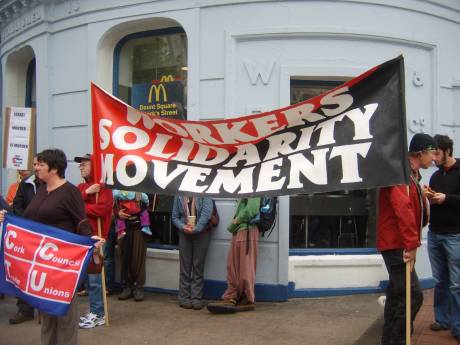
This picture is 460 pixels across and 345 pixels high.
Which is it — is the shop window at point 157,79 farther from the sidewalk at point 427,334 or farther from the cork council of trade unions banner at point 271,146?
the sidewalk at point 427,334

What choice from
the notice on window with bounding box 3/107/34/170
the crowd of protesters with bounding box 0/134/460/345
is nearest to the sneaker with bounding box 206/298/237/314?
the crowd of protesters with bounding box 0/134/460/345

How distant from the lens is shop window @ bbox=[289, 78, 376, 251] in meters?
6.53

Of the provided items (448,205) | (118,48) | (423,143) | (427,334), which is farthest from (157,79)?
(427,334)

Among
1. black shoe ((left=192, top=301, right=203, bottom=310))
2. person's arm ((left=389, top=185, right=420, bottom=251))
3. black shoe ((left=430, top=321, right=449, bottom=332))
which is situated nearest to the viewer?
person's arm ((left=389, top=185, right=420, bottom=251))

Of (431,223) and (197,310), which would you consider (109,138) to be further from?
(431,223)

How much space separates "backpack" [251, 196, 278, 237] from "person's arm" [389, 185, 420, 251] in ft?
6.90

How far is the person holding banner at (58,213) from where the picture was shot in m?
3.96

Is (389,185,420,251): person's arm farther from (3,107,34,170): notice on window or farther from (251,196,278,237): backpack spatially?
(3,107,34,170): notice on window

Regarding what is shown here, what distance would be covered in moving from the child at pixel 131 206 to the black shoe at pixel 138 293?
0.73 metres

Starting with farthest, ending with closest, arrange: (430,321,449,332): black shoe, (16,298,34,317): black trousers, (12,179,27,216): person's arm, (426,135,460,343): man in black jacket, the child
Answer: the child < (12,179,27,216): person's arm < (16,298,34,317): black trousers < (430,321,449,332): black shoe < (426,135,460,343): man in black jacket

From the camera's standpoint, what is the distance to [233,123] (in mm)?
4285

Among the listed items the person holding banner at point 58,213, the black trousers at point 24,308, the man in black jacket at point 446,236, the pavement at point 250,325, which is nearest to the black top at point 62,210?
the person holding banner at point 58,213

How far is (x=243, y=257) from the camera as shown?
5.83 metres

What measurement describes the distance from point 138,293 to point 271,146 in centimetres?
328
